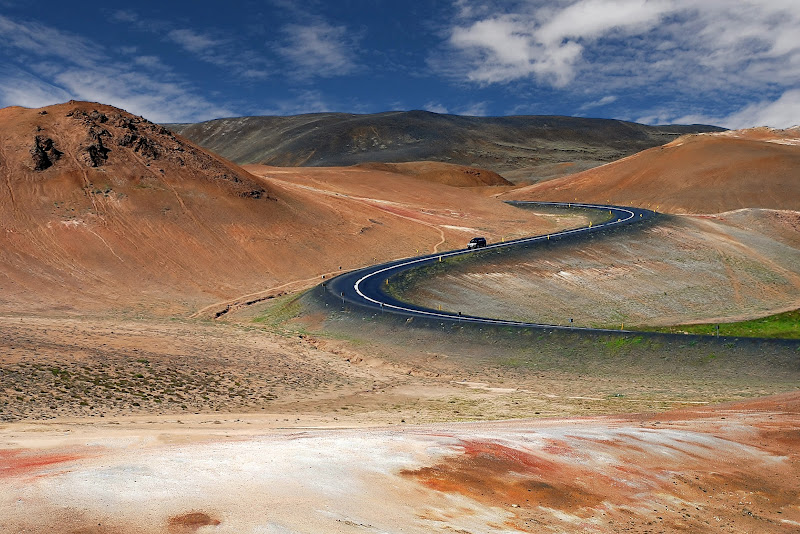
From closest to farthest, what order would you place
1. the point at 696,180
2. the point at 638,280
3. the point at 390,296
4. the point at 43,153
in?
1. the point at 390,296
2. the point at 638,280
3. the point at 43,153
4. the point at 696,180

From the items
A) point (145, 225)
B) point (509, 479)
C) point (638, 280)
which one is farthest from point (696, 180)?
point (509, 479)

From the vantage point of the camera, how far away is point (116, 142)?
73.9 meters

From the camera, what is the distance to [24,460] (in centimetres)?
1428

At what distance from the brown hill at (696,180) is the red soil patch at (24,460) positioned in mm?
106246

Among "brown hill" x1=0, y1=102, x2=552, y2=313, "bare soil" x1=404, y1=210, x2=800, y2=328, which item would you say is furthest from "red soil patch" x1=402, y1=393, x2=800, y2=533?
"brown hill" x1=0, y1=102, x2=552, y2=313

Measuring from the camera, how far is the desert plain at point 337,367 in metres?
13.4

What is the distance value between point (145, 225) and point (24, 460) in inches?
2132

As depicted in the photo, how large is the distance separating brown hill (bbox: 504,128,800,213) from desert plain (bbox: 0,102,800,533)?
18.9m

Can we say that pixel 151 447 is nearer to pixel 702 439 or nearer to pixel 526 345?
pixel 702 439

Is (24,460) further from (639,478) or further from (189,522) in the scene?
(639,478)

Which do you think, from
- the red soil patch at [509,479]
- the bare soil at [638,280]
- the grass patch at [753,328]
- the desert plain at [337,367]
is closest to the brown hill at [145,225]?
the desert plain at [337,367]

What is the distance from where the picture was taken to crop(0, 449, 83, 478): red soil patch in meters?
13.1

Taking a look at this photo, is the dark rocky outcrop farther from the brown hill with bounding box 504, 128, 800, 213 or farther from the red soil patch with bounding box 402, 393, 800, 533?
the brown hill with bounding box 504, 128, 800, 213

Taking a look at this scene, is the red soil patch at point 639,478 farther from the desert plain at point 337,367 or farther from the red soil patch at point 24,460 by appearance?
the red soil patch at point 24,460
